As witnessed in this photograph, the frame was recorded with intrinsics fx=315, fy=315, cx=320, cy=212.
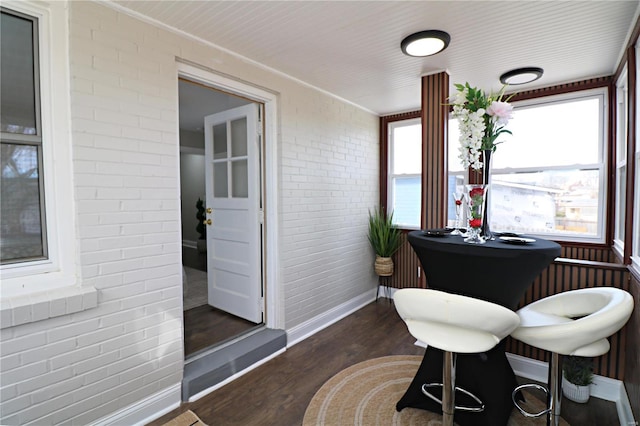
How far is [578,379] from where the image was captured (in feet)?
7.29

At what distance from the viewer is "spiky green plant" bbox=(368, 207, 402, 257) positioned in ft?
13.5

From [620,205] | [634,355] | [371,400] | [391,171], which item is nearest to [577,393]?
[634,355]

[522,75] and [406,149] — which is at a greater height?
[522,75]

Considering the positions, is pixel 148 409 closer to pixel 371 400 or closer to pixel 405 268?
pixel 371 400

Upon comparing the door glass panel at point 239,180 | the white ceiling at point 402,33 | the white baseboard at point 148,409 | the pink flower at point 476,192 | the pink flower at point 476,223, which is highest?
the white ceiling at point 402,33

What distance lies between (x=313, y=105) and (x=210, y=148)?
125 centimetres

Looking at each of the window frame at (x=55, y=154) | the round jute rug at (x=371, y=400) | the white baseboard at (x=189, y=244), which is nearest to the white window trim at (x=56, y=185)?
the window frame at (x=55, y=154)

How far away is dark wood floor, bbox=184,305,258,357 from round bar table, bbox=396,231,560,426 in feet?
5.52

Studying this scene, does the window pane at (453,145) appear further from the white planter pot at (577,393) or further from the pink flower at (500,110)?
the white planter pot at (577,393)

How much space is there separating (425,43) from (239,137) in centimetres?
192

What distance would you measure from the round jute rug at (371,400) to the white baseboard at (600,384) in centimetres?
35

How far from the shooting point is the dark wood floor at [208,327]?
112 inches

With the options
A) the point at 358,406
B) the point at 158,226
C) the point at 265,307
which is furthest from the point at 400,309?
the point at 265,307

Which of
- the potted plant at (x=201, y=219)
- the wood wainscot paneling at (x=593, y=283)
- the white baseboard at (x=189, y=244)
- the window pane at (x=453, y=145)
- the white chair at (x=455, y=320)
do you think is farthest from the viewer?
the white baseboard at (x=189, y=244)
